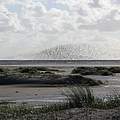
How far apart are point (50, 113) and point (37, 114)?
0.46 meters

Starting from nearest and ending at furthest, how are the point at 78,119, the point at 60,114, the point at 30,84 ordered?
the point at 78,119, the point at 60,114, the point at 30,84

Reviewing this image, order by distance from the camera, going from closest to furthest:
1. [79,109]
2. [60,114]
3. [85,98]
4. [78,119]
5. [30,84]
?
1. [78,119]
2. [60,114]
3. [79,109]
4. [85,98]
5. [30,84]

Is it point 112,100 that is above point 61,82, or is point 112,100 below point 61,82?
above

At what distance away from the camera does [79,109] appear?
16781 mm

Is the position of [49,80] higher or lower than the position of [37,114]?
lower

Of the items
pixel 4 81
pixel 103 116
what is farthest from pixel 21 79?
pixel 103 116

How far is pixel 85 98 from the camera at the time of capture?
1825 centimetres

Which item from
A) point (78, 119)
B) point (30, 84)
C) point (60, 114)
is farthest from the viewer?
point (30, 84)

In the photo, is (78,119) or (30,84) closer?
(78,119)

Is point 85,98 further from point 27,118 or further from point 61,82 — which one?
point 61,82

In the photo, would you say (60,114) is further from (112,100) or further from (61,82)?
(61,82)

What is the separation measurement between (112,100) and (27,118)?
14.9ft

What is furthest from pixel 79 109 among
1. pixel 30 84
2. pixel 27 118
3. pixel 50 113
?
pixel 30 84

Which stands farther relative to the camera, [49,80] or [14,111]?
[49,80]
